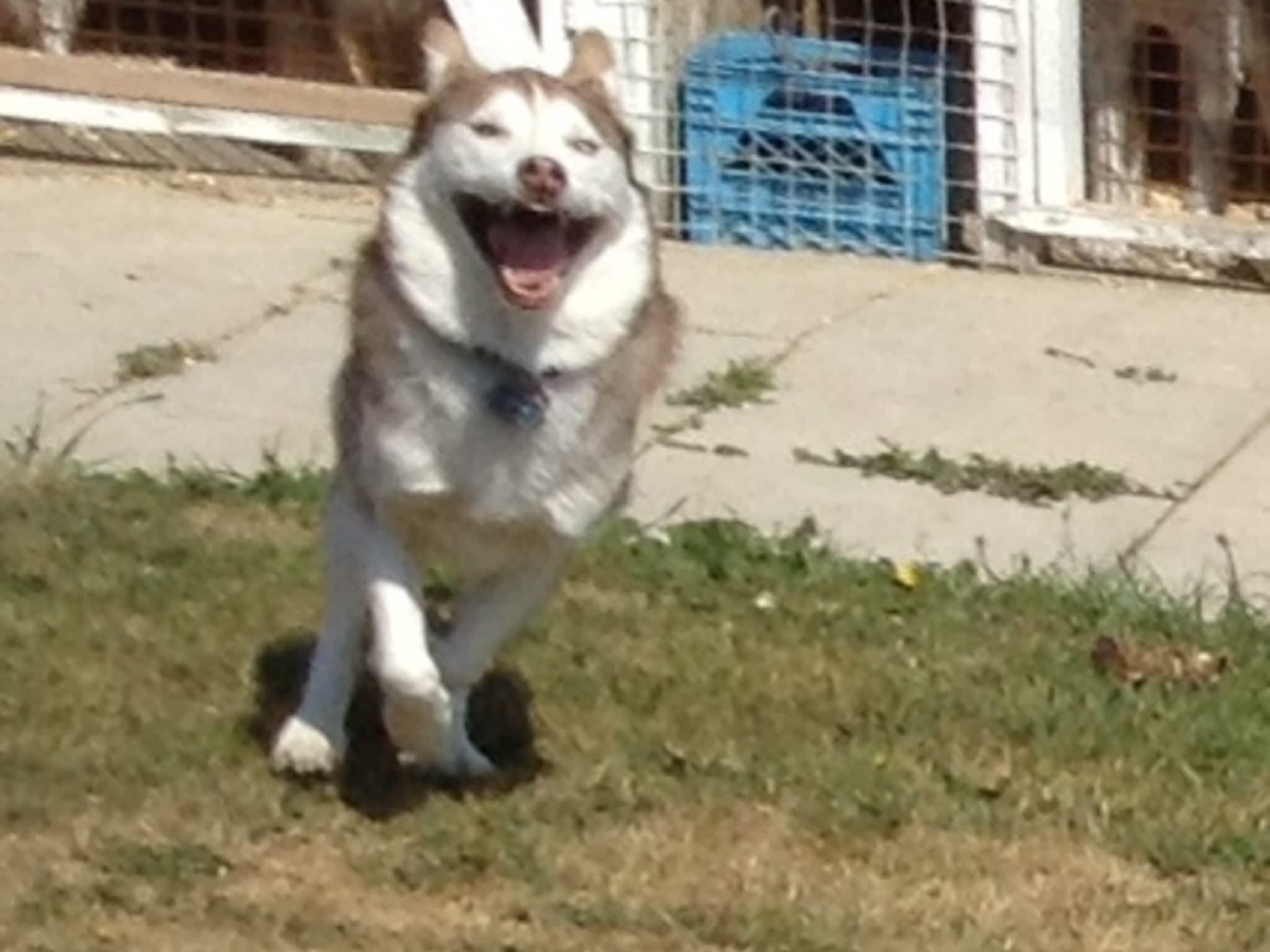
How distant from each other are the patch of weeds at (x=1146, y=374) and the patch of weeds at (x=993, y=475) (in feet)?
2.31

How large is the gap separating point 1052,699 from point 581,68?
1296 mm

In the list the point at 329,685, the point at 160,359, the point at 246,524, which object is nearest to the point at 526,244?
the point at 329,685

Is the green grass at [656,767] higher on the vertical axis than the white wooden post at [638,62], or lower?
lower

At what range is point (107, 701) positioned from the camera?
5594 mm

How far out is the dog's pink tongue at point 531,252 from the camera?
4.84 metres

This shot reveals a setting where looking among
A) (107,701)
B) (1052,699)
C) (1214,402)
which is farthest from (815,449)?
(107,701)

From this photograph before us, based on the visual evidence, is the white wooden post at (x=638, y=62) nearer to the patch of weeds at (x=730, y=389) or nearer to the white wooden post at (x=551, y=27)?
the white wooden post at (x=551, y=27)

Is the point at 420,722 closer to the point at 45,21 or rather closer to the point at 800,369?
the point at 800,369

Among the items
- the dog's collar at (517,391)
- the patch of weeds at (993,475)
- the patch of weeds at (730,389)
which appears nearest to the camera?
the dog's collar at (517,391)

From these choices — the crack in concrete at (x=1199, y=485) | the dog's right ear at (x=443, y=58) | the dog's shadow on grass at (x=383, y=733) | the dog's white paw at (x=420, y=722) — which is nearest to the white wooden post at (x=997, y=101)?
the crack in concrete at (x=1199, y=485)

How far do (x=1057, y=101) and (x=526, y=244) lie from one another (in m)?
4.05

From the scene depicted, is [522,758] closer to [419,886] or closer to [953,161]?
[419,886]

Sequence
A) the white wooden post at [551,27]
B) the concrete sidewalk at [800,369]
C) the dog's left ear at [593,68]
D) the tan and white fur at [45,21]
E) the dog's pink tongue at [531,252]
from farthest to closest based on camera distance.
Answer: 1. the tan and white fur at [45,21]
2. the white wooden post at [551,27]
3. the concrete sidewalk at [800,369]
4. the dog's left ear at [593,68]
5. the dog's pink tongue at [531,252]

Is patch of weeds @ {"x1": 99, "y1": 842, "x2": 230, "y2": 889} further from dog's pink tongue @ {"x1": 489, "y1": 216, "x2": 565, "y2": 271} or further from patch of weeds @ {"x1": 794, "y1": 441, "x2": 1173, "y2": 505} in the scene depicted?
patch of weeds @ {"x1": 794, "y1": 441, "x2": 1173, "y2": 505}
